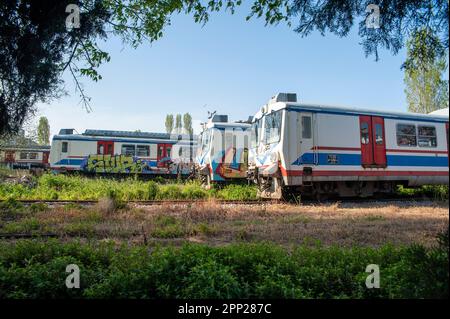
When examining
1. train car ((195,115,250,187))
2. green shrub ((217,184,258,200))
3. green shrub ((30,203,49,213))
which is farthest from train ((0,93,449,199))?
green shrub ((30,203,49,213))

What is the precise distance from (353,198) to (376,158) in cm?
191

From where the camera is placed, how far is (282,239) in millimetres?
6332

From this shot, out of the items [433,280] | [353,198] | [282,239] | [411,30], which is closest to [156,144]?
[353,198]

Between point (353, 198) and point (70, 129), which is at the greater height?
point (70, 129)

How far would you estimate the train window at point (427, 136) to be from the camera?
45.8ft

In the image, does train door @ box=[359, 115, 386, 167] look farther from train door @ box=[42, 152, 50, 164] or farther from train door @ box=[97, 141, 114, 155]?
train door @ box=[42, 152, 50, 164]

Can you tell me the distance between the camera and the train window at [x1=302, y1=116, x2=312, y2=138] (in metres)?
11.9

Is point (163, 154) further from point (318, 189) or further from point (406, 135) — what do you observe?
point (406, 135)

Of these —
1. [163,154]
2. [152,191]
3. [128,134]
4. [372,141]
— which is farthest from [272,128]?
[128,134]


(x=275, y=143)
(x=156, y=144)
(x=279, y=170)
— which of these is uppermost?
(x=156, y=144)

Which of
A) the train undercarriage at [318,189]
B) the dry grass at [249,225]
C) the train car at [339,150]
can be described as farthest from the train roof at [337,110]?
the dry grass at [249,225]

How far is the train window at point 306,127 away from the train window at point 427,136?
519 centimetres

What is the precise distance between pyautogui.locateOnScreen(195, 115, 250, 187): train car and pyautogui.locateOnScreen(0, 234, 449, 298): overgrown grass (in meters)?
11.7
